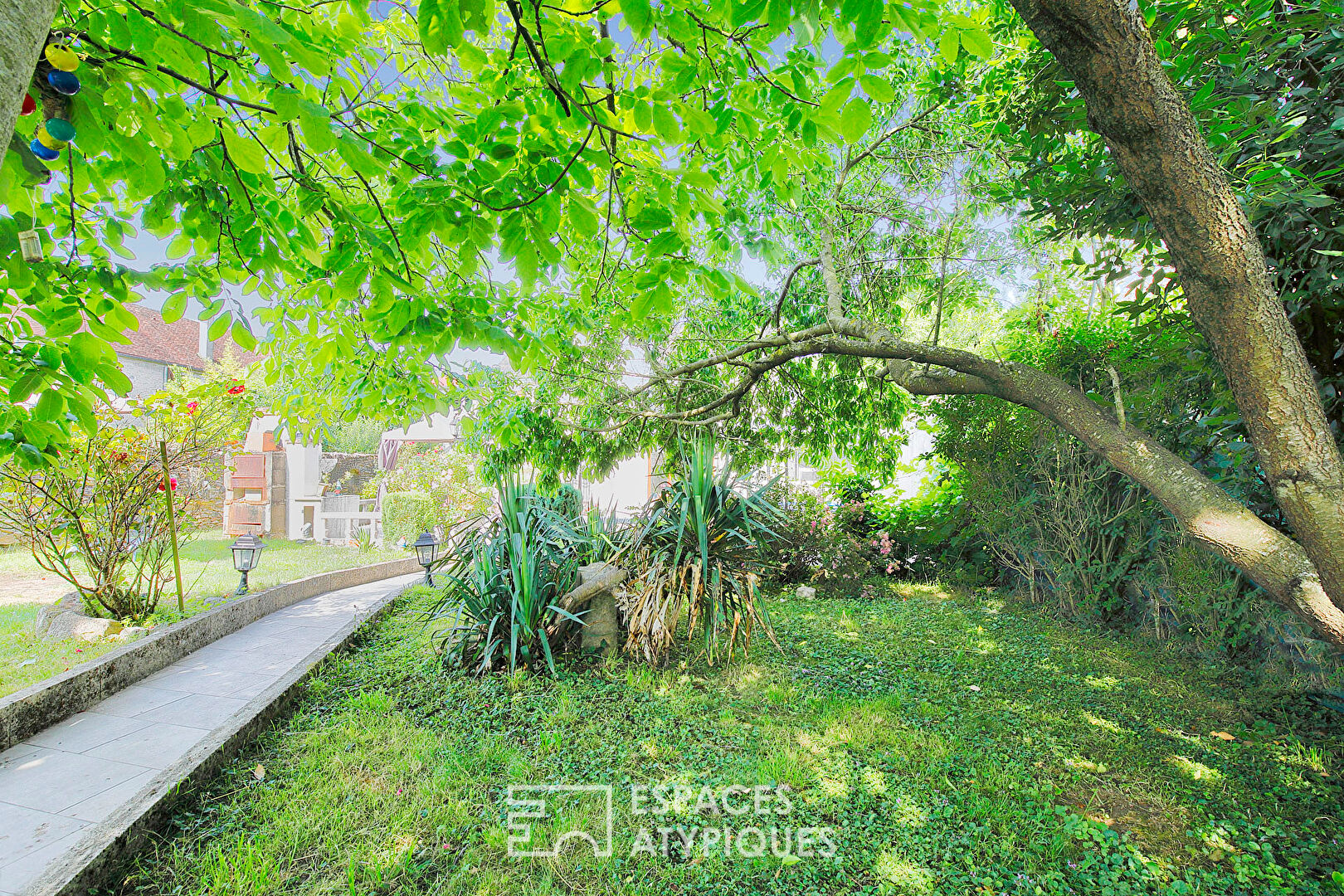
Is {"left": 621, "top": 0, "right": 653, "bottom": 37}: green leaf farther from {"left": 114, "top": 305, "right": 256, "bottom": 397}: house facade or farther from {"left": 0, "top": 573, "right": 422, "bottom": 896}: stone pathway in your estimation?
{"left": 114, "top": 305, "right": 256, "bottom": 397}: house facade

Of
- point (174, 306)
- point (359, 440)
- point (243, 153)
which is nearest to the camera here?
point (243, 153)

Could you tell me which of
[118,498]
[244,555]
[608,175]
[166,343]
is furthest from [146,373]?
[608,175]

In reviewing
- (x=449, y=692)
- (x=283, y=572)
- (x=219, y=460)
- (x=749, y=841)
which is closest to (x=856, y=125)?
(x=749, y=841)

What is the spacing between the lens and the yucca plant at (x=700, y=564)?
4.22 m

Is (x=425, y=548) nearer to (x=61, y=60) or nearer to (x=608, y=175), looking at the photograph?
(x=608, y=175)

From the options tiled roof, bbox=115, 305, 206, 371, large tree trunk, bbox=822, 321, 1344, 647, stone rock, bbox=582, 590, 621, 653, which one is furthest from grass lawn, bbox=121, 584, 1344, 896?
tiled roof, bbox=115, 305, 206, 371

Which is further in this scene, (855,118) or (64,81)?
(855,118)

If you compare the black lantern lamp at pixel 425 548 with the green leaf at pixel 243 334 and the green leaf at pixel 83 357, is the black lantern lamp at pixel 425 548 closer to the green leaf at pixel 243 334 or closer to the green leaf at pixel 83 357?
the green leaf at pixel 243 334

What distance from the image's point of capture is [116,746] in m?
3.21

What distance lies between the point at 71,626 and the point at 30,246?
516 centimetres

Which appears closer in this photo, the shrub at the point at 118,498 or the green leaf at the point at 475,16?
the green leaf at the point at 475,16

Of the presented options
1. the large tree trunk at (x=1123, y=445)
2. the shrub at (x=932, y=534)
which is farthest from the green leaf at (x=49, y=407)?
the shrub at (x=932, y=534)

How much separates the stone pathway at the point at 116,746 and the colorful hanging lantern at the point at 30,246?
6.40 ft

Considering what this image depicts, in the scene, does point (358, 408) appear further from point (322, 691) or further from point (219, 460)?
point (219, 460)
